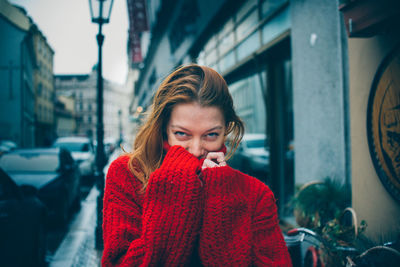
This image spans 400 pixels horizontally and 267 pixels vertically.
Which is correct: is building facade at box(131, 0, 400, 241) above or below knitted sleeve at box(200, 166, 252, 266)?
above

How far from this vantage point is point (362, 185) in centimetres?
238

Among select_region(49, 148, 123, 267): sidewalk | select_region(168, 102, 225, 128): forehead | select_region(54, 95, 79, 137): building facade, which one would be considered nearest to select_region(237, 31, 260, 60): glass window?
select_region(49, 148, 123, 267): sidewalk

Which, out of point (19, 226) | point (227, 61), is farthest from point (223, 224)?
point (227, 61)

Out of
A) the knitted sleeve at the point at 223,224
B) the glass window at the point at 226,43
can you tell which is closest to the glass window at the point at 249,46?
the glass window at the point at 226,43

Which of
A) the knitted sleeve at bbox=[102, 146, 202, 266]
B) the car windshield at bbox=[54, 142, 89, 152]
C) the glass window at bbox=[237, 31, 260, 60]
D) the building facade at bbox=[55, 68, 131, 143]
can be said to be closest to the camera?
the knitted sleeve at bbox=[102, 146, 202, 266]

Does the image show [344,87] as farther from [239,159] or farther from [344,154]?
[239,159]

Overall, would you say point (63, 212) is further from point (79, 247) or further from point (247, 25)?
point (247, 25)

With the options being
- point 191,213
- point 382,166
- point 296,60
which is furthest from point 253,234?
point 296,60

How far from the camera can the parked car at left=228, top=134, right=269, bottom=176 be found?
228 inches

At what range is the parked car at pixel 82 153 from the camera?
1107 cm

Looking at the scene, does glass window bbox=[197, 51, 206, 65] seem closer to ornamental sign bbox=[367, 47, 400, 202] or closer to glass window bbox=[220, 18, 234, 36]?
glass window bbox=[220, 18, 234, 36]

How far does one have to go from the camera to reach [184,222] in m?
1.19

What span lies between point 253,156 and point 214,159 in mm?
5106

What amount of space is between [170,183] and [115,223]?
A: 304 mm
